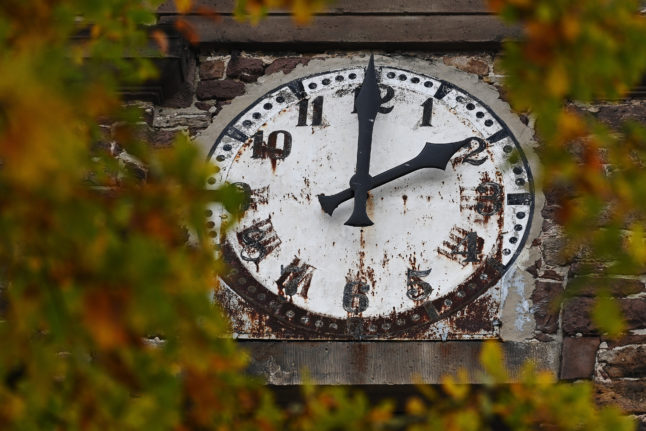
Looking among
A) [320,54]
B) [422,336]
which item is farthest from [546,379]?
[320,54]

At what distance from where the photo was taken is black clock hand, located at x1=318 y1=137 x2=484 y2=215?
17.4 ft

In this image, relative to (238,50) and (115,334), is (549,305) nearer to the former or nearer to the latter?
(238,50)

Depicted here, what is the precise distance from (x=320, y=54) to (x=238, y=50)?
0.32m

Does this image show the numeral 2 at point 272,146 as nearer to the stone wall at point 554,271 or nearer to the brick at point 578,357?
the stone wall at point 554,271

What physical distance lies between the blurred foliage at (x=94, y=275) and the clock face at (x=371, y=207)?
1.85m

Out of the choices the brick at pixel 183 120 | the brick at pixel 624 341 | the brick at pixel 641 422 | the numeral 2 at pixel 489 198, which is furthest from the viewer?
the brick at pixel 183 120

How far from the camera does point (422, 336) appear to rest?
508 cm

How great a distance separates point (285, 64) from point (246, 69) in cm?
15

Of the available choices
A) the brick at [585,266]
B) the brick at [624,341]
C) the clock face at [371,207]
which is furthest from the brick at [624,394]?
the clock face at [371,207]

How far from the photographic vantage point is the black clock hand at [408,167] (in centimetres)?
531

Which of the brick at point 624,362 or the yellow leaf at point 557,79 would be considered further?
the brick at point 624,362

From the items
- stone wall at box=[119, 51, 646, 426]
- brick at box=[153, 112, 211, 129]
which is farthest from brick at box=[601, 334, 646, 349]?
brick at box=[153, 112, 211, 129]

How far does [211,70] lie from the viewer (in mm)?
5699

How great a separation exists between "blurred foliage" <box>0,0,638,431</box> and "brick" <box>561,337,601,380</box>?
1701 mm
